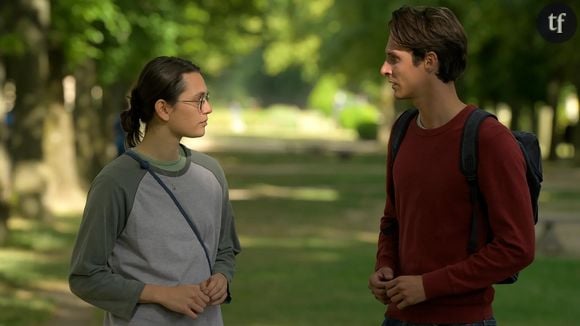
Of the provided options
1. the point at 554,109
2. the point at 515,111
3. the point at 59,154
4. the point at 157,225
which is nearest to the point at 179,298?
the point at 157,225

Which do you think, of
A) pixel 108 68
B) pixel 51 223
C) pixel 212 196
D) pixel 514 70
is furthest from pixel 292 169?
pixel 212 196

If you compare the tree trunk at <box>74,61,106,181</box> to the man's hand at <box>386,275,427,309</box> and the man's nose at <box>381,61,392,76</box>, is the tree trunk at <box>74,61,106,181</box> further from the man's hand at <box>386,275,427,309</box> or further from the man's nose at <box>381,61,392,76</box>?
the man's hand at <box>386,275,427,309</box>

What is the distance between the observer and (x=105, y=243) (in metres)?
4.34

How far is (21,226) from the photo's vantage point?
76.2ft

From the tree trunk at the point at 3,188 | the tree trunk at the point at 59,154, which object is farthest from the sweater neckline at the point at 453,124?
the tree trunk at the point at 59,154

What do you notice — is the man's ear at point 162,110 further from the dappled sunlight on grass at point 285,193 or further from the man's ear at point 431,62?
the dappled sunlight on grass at point 285,193

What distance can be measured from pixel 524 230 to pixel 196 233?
3.28ft

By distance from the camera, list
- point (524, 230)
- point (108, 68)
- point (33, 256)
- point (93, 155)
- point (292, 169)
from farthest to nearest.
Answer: point (292, 169), point (93, 155), point (108, 68), point (33, 256), point (524, 230)

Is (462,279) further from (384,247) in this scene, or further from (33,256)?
(33,256)

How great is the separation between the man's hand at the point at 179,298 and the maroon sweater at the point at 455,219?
57 cm

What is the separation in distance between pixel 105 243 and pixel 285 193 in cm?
3086

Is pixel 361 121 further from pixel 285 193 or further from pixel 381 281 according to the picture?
pixel 381 281

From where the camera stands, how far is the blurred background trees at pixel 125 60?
23719 mm

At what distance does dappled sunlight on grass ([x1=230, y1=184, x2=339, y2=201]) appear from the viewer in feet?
110
